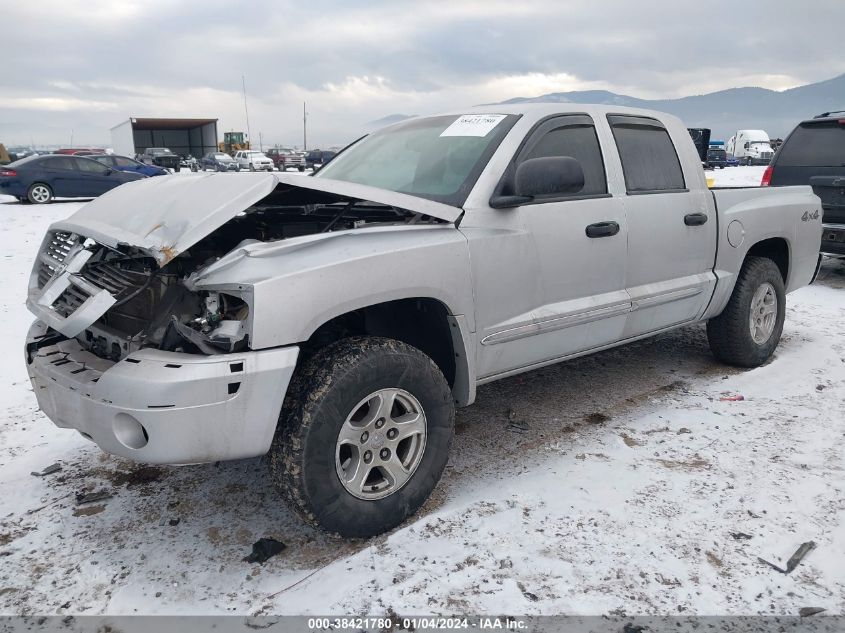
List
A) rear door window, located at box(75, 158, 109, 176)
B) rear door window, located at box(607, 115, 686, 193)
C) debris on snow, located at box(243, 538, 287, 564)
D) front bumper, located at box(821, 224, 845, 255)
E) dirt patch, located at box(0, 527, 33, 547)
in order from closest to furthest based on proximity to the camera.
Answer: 1. debris on snow, located at box(243, 538, 287, 564)
2. dirt patch, located at box(0, 527, 33, 547)
3. rear door window, located at box(607, 115, 686, 193)
4. front bumper, located at box(821, 224, 845, 255)
5. rear door window, located at box(75, 158, 109, 176)

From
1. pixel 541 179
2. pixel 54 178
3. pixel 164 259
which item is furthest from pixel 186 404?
pixel 54 178

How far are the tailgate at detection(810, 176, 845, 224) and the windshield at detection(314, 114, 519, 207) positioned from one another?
5.59m

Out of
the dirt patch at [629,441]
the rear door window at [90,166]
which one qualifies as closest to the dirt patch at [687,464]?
the dirt patch at [629,441]

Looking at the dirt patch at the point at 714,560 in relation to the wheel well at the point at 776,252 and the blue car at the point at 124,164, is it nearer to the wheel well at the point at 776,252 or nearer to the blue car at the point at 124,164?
the wheel well at the point at 776,252

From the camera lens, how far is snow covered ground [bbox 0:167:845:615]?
238 centimetres

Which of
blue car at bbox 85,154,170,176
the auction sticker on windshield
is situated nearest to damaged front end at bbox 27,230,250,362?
the auction sticker on windshield

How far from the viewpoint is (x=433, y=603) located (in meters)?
2.33

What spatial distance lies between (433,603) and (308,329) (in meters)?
1.09

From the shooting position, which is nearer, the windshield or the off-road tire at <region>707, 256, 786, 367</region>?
the windshield

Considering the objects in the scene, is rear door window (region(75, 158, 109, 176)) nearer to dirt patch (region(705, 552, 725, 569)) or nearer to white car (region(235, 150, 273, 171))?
white car (region(235, 150, 273, 171))

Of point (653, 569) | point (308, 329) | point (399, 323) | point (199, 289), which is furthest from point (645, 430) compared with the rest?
point (199, 289)

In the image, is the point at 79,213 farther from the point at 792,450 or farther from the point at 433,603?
the point at 792,450

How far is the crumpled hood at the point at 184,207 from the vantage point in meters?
2.49

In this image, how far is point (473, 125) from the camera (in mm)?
3539
